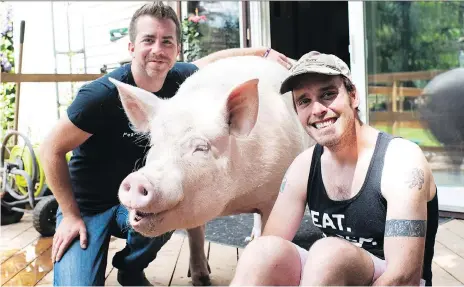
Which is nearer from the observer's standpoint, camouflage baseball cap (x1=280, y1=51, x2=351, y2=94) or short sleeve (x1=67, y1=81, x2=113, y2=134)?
camouflage baseball cap (x1=280, y1=51, x2=351, y2=94)

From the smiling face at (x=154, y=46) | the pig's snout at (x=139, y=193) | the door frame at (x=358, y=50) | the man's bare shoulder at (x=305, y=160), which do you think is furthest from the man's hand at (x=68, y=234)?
the door frame at (x=358, y=50)

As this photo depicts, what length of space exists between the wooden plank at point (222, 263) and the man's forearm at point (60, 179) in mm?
1014

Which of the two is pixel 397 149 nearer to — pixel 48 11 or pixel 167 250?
pixel 167 250

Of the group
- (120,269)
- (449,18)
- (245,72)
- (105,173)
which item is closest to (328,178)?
(245,72)

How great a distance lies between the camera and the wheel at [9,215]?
521cm

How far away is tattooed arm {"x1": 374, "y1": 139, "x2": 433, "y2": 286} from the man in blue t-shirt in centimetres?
143

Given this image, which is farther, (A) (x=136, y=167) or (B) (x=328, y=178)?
(A) (x=136, y=167)

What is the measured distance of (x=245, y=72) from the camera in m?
2.99

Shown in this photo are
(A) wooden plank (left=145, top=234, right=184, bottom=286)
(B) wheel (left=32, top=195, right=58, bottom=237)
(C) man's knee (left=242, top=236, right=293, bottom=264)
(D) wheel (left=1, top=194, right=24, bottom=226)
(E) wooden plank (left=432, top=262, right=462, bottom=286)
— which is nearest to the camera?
(C) man's knee (left=242, top=236, right=293, bottom=264)

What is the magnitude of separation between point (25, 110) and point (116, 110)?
448 centimetres

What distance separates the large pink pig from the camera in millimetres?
2037

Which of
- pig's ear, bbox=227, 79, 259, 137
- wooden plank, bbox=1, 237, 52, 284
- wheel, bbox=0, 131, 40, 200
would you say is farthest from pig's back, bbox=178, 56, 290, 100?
wheel, bbox=0, 131, 40, 200

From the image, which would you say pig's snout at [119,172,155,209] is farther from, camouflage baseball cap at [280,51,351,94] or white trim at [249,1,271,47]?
white trim at [249,1,271,47]

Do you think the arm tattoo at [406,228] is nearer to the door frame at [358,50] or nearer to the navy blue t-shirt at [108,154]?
the navy blue t-shirt at [108,154]
